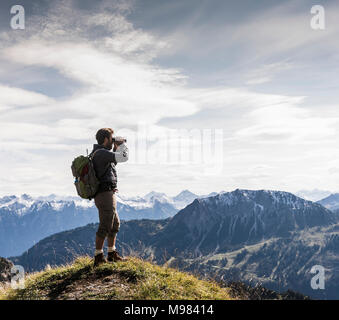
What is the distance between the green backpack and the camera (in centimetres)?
1091

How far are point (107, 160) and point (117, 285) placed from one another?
4.22m

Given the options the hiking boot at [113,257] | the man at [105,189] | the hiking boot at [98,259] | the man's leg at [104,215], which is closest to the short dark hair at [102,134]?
the man at [105,189]

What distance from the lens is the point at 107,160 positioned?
11.2m

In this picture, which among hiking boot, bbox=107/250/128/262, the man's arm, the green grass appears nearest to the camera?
the green grass

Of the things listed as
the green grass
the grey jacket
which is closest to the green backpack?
the grey jacket

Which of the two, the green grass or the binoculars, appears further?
the binoculars

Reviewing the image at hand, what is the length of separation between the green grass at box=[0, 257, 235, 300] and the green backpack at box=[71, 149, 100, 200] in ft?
8.69

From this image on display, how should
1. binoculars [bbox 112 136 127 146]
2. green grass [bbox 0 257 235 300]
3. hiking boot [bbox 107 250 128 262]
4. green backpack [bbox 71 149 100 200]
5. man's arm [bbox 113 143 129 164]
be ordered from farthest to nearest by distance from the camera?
hiking boot [bbox 107 250 128 262]
binoculars [bbox 112 136 127 146]
man's arm [bbox 113 143 129 164]
green backpack [bbox 71 149 100 200]
green grass [bbox 0 257 235 300]

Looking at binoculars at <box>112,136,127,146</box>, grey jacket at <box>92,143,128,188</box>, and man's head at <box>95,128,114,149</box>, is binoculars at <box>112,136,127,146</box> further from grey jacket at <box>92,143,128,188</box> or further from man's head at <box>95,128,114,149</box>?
grey jacket at <box>92,143,128,188</box>

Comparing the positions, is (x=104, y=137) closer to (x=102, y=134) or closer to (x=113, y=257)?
(x=102, y=134)

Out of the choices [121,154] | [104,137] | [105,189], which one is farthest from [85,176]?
[104,137]
